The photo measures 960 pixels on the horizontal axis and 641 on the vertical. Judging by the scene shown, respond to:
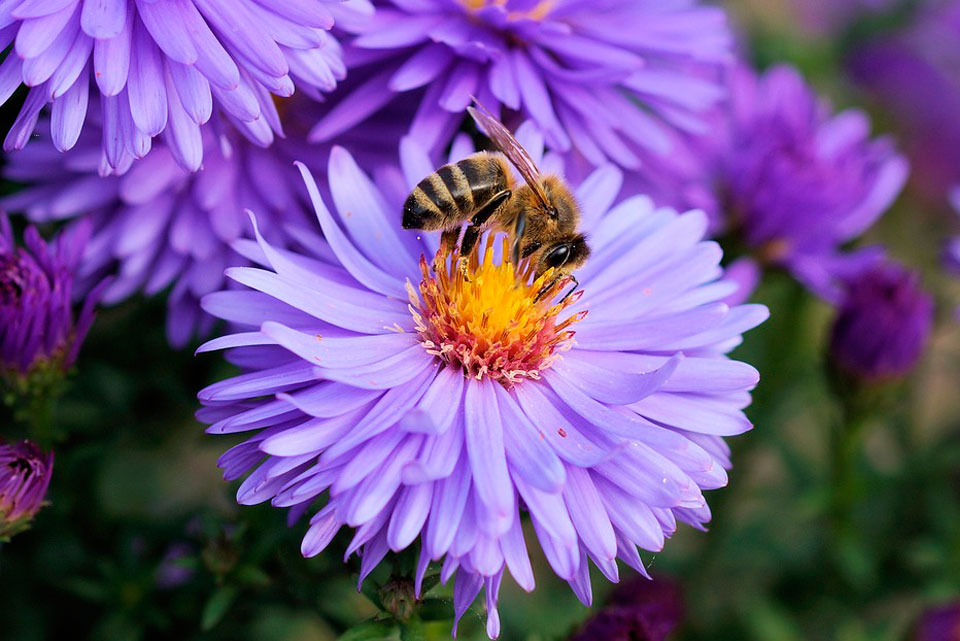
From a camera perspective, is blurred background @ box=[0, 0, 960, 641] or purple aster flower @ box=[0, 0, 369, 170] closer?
purple aster flower @ box=[0, 0, 369, 170]

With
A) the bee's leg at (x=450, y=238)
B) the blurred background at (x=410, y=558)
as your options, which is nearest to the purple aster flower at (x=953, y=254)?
the blurred background at (x=410, y=558)

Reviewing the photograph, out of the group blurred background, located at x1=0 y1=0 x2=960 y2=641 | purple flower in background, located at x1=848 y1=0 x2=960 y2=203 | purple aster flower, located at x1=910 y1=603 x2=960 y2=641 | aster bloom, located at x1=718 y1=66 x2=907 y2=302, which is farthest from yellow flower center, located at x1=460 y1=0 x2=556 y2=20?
purple flower in background, located at x1=848 y1=0 x2=960 y2=203

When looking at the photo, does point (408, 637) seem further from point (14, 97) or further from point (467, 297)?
point (14, 97)

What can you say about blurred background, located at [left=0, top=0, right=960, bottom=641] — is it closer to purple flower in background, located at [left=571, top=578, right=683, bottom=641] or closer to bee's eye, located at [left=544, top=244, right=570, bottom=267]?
purple flower in background, located at [left=571, top=578, right=683, bottom=641]

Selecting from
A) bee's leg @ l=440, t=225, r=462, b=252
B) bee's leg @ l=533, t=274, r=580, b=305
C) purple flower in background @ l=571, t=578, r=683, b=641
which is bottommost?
purple flower in background @ l=571, t=578, r=683, b=641

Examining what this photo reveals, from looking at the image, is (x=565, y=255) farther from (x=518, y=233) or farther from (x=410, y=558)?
(x=410, y=558)

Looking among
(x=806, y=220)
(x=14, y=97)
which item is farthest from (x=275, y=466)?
(x=806, y=220)
